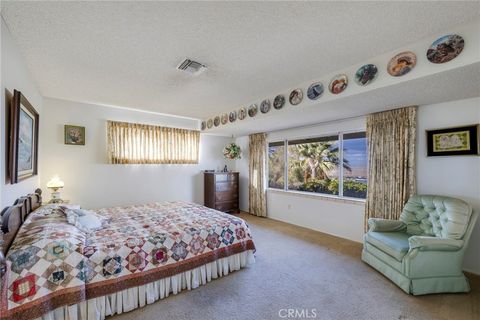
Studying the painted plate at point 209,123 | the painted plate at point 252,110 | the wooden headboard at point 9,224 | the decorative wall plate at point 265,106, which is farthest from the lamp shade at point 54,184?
the decorative wall plate at point 265,106

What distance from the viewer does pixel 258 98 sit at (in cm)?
367

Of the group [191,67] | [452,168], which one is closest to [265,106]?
[191,67]

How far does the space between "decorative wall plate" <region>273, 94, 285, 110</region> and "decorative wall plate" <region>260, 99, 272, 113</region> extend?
0.41ft

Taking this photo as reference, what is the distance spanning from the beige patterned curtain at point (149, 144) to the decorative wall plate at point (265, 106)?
221 centimetres

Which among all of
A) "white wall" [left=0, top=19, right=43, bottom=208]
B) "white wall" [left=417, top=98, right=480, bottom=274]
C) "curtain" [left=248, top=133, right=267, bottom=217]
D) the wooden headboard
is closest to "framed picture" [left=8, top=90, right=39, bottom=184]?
"white wall" [left=0, top=19, right=43, bottom=208]

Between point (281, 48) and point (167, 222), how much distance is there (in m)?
2.42

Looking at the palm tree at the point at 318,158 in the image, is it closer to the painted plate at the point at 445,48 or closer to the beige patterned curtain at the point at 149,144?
the painted plate at the point at 445,48

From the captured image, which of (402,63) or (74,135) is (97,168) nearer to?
(74,135)

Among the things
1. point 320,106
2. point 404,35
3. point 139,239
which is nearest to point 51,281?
point 139,239

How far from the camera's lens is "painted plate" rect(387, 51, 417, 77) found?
202 cm

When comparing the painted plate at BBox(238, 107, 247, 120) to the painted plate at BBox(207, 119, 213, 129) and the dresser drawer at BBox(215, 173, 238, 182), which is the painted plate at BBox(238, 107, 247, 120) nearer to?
the painted plate at BBox(207, 119, 213, 129)

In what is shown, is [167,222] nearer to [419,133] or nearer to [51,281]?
[51,281]

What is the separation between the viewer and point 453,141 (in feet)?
8.86

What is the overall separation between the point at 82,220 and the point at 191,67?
2.13 metres
